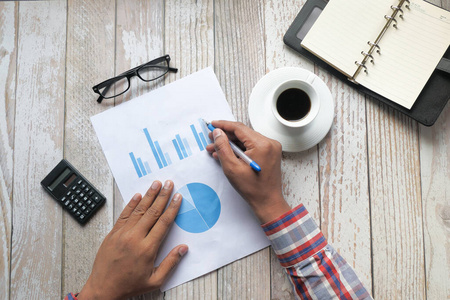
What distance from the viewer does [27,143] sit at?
81cm

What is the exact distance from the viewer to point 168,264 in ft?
2.42

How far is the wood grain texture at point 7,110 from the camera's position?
2.60 ft

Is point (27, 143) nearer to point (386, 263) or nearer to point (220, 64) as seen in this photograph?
point (220, 64)

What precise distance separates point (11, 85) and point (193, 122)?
440mm

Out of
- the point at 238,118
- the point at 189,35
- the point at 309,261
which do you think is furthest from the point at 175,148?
the point at 309,261

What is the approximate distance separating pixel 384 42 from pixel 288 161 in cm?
33

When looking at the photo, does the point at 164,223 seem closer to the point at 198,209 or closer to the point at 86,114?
the point at 198,209

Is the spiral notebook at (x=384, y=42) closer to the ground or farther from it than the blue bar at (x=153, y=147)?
farther from it

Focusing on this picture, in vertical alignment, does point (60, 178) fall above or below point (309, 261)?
above

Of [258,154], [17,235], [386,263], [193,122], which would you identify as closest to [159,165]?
[193,122]

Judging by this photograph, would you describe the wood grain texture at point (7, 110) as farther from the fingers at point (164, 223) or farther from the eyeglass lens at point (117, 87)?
the fingers at point (164, 223)

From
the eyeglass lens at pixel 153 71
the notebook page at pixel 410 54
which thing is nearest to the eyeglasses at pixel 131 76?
the eyeglass lens at pixel 153 71

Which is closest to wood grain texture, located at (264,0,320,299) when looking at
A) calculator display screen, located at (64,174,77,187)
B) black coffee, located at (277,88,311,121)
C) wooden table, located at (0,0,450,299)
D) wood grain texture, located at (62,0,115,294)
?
wooden table, located at (0,0,450,299)

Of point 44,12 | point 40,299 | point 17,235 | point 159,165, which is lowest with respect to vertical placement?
point 40,299
